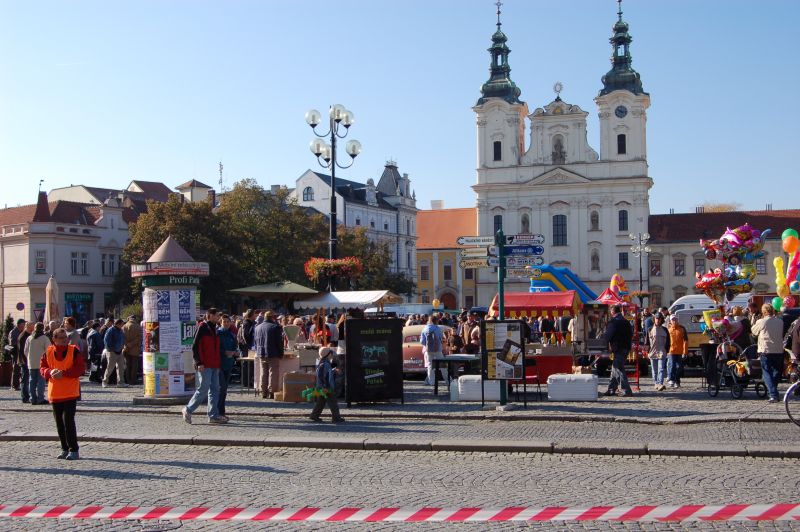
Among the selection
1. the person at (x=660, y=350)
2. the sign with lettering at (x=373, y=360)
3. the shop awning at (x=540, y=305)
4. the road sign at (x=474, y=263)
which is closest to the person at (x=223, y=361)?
the sign with lettering at (x=373, y=360)

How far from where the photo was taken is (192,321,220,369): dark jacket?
49.6ft

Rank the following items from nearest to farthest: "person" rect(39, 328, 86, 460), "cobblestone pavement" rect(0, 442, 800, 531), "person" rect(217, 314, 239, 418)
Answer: "cobblestone pavement" rect(0, 442, 800, 531)
"person" rect(39, 328, 86, 460)
"person" rect(217, 314, 239, 418)

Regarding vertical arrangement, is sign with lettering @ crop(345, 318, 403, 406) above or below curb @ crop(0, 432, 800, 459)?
above

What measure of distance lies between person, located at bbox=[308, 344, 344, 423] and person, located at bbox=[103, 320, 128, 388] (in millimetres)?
9425

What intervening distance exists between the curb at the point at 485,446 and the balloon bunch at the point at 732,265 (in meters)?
13.7

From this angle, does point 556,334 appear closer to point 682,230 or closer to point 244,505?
point 244,505

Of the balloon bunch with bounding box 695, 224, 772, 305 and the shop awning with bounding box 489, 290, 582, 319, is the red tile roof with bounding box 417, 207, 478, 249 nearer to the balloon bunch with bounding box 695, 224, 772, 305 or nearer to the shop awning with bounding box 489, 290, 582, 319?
the shop awning with bounding box 489, 290, 582, 319

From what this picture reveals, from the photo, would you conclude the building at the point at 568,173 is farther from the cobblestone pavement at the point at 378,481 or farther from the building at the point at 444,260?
the cobblestone pavement at the point at 378,481

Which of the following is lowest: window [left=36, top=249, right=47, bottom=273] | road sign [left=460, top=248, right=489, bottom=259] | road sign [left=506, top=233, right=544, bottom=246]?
road sign [left=460, top=248, right=489, bottom=259]

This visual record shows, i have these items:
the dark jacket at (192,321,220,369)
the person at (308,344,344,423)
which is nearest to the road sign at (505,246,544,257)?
the person at (308,344,344,423)

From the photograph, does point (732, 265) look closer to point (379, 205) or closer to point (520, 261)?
point (520, 261)

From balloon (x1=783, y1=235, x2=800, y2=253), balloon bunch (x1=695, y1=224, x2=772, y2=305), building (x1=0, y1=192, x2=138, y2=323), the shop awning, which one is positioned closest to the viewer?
balloon bunch (x1=695, y1=224, x2=772, y2=305)

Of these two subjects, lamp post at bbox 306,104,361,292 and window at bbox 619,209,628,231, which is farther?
window at bbox 619,209,628,231

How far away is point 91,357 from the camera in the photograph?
25.3 metres
